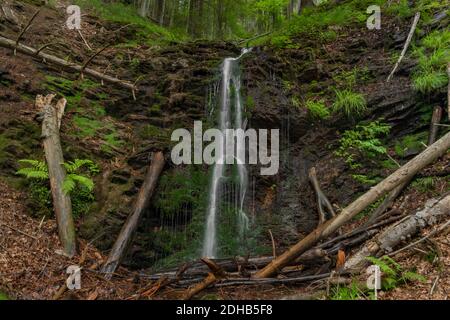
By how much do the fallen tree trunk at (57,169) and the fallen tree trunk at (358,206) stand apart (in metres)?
3.52

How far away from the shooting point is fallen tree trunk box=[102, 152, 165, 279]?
6965mm

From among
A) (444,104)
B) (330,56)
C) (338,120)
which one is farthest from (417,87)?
(330,56)

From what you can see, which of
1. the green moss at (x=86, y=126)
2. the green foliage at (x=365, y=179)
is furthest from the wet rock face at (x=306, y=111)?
the green moss at (x=86, y=126)

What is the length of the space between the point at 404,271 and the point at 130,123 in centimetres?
766


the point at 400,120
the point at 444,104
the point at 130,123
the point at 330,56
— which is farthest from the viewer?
the point at 330,56

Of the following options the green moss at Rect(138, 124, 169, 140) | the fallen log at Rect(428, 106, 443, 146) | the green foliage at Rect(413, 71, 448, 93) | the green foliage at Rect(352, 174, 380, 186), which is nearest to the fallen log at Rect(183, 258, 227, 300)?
the green foliage at Rect(352, 174, 380, 186)

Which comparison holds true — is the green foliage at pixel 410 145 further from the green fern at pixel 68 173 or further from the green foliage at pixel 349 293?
the green fern at pixel 68 173

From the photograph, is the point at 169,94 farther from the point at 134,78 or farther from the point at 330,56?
the point at 330,56

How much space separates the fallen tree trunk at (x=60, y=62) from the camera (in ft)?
31.8

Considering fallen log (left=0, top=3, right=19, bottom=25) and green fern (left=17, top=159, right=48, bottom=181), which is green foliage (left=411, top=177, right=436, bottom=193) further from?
fallen log (left=0, top=3, right=19, bottom=25)

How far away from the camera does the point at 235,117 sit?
33.3 feet

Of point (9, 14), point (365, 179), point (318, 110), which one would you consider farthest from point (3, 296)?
point (9, 14)

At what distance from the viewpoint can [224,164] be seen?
945cm

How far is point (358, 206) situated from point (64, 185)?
543 centimetres
